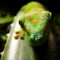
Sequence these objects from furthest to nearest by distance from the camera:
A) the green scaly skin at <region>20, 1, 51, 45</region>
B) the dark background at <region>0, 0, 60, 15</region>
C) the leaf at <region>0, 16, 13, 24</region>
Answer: the dark background at <region>0, 0, 60, 15</region>, the leaf at <region>0, 16, 13, 24</region>, the green scaly skin at <region>20, 1, 51, 45</region>

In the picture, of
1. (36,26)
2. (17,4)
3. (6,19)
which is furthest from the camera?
(17,4)

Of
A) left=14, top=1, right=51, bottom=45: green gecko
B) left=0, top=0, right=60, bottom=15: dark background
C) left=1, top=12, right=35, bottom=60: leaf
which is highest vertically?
left=0, top=0, right=60, bottom=15: dark background

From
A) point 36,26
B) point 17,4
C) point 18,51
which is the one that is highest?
point 17,4

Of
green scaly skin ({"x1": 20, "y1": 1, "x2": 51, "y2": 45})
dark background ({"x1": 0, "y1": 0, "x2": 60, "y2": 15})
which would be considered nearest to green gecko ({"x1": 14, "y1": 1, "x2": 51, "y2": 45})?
green scaly skin ({"x1": 20, "y1": 1, "x2": 51, "y2": 45})

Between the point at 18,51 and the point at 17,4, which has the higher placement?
the point at 17,4

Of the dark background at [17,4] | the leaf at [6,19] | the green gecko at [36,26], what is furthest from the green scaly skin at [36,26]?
the dark background at [17,4]

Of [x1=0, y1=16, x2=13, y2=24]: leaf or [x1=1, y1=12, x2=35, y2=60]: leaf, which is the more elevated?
[x1=0, y1=16, x2=13, y2=24]: leaf

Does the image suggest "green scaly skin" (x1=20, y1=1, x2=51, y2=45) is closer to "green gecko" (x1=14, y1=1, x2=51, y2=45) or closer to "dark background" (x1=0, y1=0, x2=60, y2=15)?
"green gecko" (x1=14, y1=1, x2=51, y2=45)

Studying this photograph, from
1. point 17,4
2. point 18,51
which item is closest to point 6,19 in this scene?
point 17,4

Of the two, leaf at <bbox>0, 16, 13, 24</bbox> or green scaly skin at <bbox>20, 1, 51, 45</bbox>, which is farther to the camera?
leaf at <bbox>0, 16, 13, 24</bbox>

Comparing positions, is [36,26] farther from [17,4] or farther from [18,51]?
[17,4]

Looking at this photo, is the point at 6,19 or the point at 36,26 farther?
the point at 6,19
